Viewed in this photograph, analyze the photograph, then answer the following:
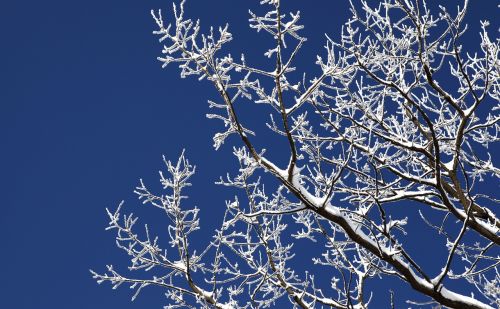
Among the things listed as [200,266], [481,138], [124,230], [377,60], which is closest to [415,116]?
[377,60]

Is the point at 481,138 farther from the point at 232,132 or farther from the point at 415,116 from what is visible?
the point at 232,132

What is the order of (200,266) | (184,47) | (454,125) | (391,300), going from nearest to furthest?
1. (391,300)
2. (184,47)
3. (200,266)
4. (454,125)

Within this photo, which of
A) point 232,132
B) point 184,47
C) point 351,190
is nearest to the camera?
point 184,47

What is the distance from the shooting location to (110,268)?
5258 millimetres

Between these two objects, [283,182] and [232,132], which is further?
[232,132]

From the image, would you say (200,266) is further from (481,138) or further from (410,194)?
(481,138)

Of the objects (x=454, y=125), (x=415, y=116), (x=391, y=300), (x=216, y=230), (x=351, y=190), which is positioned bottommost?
(x=391, y=300)

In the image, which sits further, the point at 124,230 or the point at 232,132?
the point at 124,230

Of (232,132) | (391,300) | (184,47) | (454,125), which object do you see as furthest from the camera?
(454,125)

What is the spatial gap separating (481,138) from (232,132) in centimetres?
366

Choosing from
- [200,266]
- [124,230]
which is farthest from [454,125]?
[124,230]

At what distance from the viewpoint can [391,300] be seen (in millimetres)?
3770

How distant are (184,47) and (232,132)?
0.89 meters

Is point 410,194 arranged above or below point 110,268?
above
